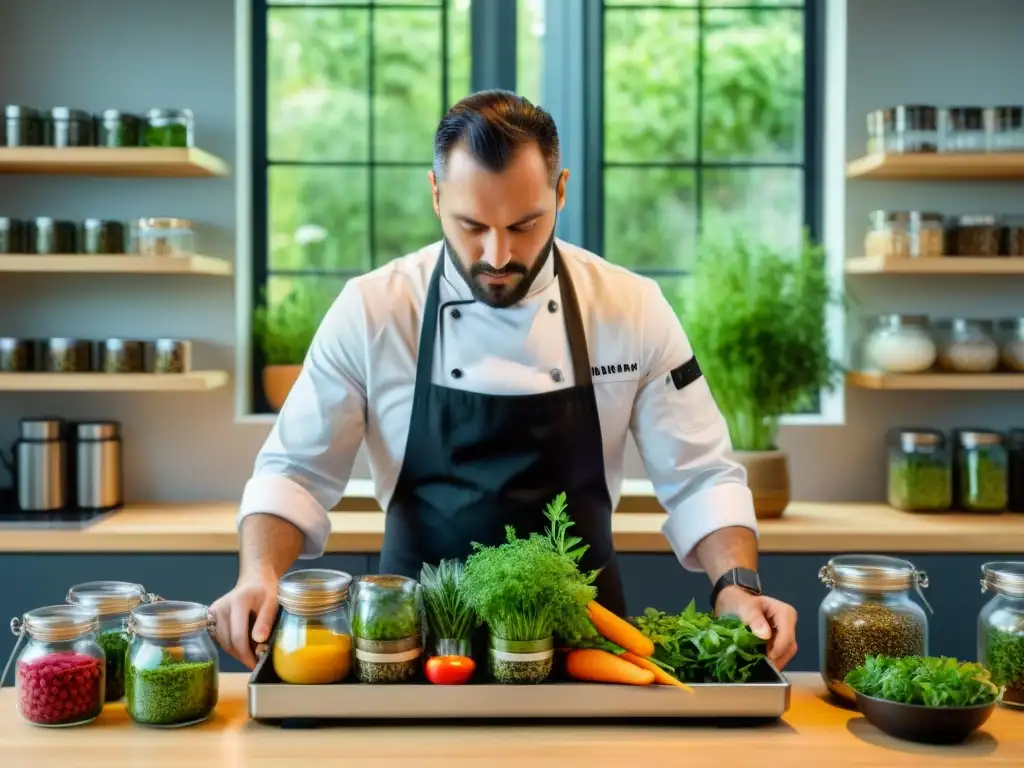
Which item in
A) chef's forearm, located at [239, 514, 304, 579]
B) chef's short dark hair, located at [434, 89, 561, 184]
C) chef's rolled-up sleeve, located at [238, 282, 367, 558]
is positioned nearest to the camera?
chef's short dark hair, located at [434, 89, 561, 184]

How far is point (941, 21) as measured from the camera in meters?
4.00

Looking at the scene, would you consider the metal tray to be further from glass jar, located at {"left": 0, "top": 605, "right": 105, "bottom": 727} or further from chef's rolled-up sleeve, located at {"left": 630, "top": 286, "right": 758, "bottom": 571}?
chef's rolled-up sleeve, located at {"left": 630, "top": 286, "right": 758, "bottom": 571}

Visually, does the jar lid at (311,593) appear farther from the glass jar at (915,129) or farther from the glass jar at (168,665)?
the glass jar at (915,129)

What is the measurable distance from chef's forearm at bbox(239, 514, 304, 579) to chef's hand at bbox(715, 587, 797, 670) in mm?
774

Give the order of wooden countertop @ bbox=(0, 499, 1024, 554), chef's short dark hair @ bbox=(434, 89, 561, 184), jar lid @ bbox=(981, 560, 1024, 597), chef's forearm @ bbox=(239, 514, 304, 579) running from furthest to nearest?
wooden countertop @ bbox=(0, 499, 1024, 554) → chef's forearm @ bbox=(239, 514, 304, 579) → chef's short dark hair @ bbox=(434, 89, 561, 184) → jar lid @ bbox=(981, 560, 1024, 597)

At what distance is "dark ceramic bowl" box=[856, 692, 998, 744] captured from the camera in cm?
165

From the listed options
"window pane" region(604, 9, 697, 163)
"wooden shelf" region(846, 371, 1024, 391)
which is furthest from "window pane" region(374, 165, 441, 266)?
"wooden shelf" region(846, 371, 1024, 391)

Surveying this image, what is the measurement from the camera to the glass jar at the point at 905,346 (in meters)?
3.75

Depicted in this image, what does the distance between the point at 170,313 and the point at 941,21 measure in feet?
8.58

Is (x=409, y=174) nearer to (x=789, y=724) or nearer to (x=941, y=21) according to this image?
(x=941, y=21)

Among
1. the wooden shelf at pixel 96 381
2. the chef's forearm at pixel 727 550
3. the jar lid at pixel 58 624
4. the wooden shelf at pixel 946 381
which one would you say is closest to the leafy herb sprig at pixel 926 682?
the chef's forearm at pixel 727 550

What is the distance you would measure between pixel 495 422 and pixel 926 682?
98 centimetres

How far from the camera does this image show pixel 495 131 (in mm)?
2057

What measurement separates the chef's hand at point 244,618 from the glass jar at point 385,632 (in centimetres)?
20
